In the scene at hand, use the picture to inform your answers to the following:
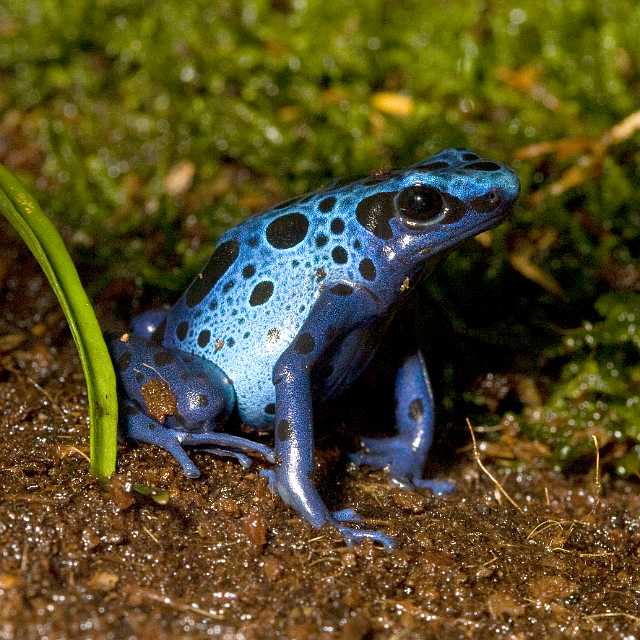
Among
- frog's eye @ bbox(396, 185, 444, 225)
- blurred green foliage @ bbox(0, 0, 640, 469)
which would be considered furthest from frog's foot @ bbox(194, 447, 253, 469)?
blurred green foliage @ bbox(0, 0, 640, 469)

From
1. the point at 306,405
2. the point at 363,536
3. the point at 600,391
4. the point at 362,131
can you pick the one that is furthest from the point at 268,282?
the point at 362,131

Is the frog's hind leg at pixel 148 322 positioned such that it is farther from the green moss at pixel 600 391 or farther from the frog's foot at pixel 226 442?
the green moss at pixel 600 391

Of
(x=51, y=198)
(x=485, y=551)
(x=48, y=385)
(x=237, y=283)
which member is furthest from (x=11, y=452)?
(x=51, y=198)

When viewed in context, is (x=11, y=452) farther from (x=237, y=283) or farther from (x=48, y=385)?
(x=237, y=283)

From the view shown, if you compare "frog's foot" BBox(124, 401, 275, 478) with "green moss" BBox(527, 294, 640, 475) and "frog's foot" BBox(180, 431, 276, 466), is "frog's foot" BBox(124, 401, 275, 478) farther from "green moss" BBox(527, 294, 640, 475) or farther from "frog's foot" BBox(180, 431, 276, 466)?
"green moss" BBox(527, 294, 640, 475)

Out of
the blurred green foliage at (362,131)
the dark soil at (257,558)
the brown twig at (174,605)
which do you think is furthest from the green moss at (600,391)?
the brown twig at (174,605)

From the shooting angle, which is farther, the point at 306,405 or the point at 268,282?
the point at 268,282

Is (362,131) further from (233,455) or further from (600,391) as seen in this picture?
(233,455)
